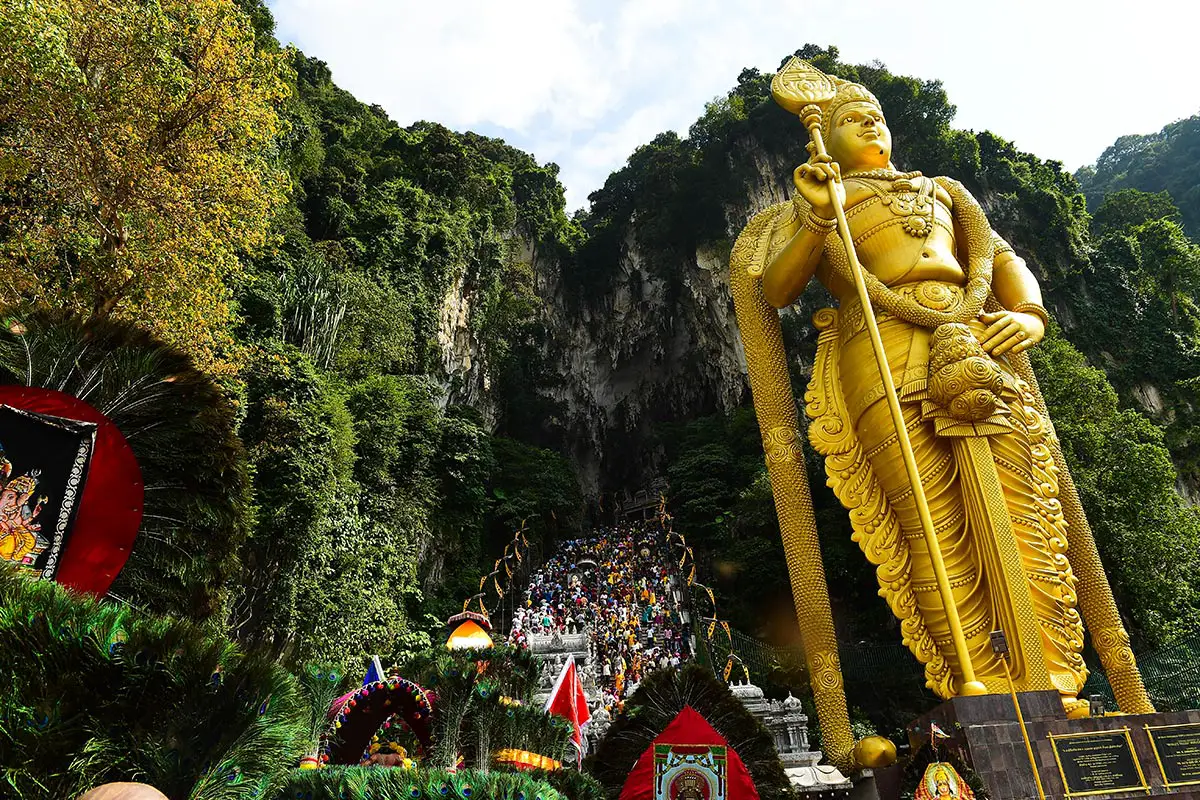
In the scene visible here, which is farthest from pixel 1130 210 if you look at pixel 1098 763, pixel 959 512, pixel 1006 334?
pixel 1098 763

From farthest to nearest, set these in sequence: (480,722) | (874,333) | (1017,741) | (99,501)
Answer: (874,333)
(1017,741)
(480,722)
(99,501)

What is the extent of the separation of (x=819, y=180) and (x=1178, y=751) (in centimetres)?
415

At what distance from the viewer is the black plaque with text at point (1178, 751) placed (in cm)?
372

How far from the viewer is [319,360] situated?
1382 centimetres

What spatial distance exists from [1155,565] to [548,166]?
2582 cm

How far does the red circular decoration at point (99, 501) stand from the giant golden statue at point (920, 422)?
4028 mm

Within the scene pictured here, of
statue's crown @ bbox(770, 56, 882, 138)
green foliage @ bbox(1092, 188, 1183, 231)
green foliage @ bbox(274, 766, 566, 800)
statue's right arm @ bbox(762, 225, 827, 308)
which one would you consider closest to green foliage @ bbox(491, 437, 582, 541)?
statue's right arm @ bbox(762, 225, 827, 308)

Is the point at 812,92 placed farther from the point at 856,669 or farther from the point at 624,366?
the point at 624,366

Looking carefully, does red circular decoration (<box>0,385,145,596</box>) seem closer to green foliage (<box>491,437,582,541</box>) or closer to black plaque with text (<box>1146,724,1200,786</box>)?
black plaque with text (<box>1146,724,1200,786</box>)

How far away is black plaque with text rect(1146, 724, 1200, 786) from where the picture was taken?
3717mm

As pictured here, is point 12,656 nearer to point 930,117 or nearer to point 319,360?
point 319,360

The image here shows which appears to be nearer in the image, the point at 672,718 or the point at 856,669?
the point at 672,718

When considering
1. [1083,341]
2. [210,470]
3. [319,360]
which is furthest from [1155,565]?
[319,360]

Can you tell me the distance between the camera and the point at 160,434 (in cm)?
366
